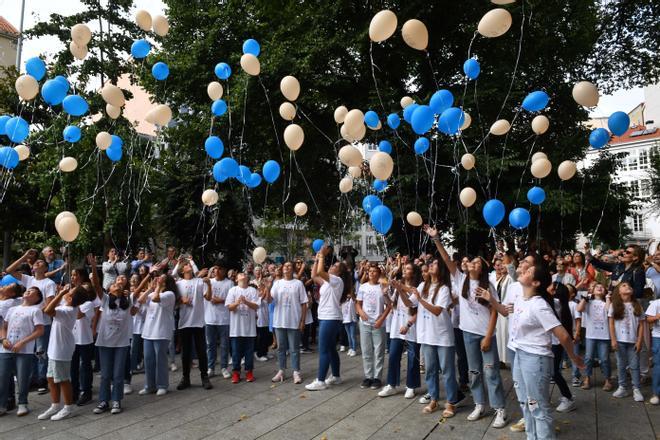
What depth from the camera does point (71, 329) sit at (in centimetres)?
566

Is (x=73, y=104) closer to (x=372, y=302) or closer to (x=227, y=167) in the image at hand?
(x=227, y=167)

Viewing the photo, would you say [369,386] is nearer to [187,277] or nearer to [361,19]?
[187,277]

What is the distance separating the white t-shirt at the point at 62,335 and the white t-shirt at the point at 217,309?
2194 millimetres

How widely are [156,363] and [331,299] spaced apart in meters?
2.63

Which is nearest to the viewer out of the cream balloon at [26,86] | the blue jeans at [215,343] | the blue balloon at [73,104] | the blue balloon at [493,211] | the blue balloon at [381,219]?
the cream balloon at [26,86]

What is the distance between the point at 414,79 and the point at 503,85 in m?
3.66

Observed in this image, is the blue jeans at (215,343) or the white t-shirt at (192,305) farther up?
the white t-shirt at (192,305)

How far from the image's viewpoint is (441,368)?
5.35 metres

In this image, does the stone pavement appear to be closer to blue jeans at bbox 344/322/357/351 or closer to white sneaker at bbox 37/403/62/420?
white sneaker at bbox 37/403/62/420

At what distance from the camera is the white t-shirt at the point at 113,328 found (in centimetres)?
582

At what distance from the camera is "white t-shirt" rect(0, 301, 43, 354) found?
18.6 ft

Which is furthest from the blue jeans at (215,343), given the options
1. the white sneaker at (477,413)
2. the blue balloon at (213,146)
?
the white sneaker at (477,413)

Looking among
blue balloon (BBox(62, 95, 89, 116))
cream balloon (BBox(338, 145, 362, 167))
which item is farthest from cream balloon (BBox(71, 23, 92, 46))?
cream balloon (BBox(338, 145, 362, 167))

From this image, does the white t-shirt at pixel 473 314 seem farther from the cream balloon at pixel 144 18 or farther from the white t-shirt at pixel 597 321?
the cream balloon at pixel 144 18
